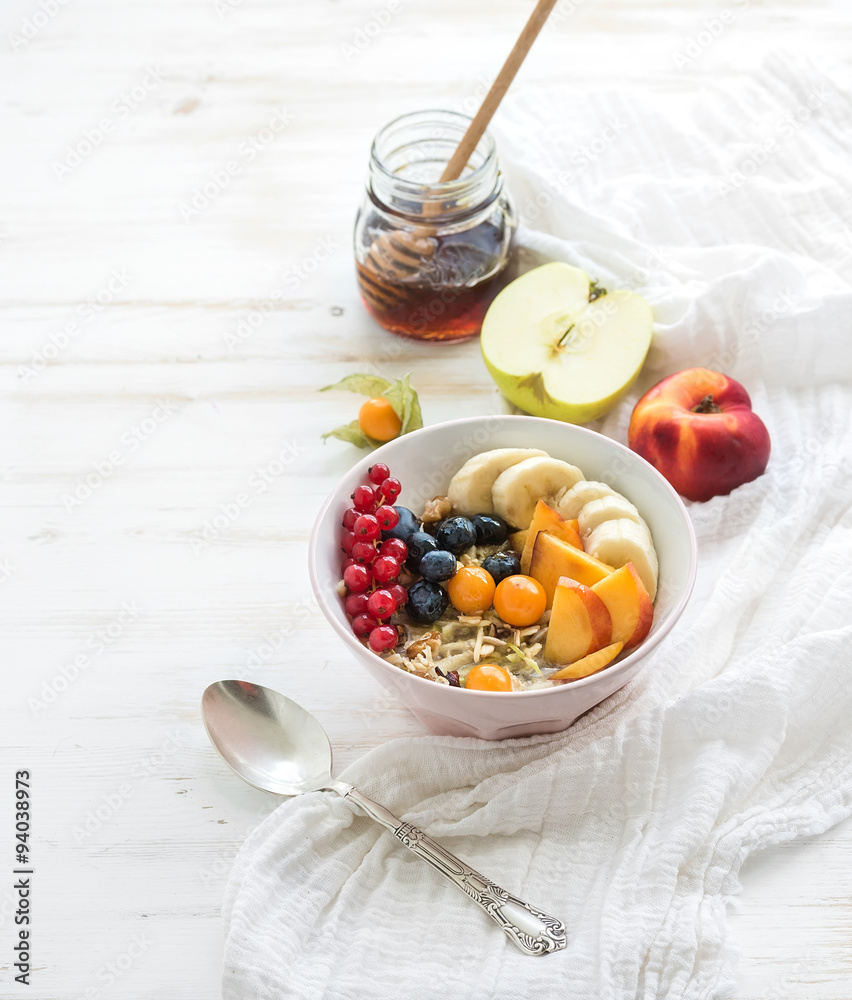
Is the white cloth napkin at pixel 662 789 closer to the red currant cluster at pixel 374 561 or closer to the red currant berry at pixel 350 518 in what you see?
the red currant cluster at pixel 374 561

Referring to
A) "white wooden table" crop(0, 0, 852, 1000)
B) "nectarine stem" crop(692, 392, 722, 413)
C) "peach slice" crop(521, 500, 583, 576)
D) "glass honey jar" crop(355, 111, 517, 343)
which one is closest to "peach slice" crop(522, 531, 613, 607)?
"peach slice" crop(521, 500, 583, 576)

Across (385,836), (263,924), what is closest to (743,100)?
(385,836)

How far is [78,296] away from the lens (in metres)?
1.52

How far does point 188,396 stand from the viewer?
1380 mm

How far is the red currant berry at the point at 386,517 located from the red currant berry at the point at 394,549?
2 cm

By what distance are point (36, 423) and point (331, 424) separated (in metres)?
0.41

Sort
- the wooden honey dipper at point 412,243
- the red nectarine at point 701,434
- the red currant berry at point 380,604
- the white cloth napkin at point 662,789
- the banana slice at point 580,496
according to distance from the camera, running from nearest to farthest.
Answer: the white cloth napkin at point 662,789 < the red currant berry at point 380,604 < the banana slice at point 580,496 < the red nectarine at point 701,434 < the wooden honey dipper at point 412,243

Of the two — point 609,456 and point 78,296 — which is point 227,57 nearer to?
point 78,296

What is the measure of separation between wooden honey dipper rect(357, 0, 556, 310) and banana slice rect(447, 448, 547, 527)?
0.39m

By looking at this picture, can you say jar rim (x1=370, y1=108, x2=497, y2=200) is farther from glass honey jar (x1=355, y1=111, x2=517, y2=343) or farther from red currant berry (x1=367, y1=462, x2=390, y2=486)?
red currant berry (x1=367, y1=462, x2=390, y2=486)

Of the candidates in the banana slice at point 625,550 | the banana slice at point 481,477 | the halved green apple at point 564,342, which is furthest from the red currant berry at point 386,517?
the halved green apple at point 564,342

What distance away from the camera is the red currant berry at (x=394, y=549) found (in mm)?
991

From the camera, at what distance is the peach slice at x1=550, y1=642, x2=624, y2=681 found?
904 mm

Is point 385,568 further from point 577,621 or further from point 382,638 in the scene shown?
point 577,621
